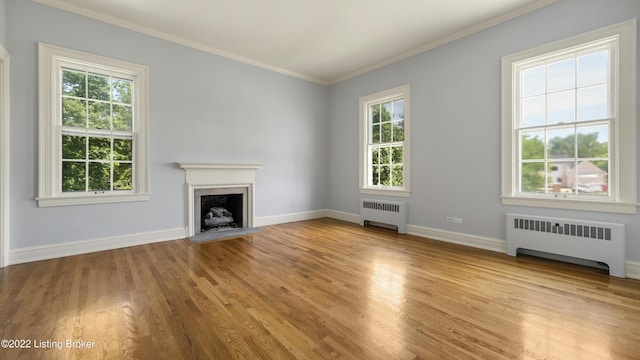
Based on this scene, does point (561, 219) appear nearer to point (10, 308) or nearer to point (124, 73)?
point (10, 308)

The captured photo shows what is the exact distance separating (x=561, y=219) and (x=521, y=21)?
2.48 m

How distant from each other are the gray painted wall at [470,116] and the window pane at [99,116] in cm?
446

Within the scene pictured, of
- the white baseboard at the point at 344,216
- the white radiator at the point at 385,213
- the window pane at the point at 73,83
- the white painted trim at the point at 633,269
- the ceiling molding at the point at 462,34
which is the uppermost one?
the ceiling molding at the point at 462,34

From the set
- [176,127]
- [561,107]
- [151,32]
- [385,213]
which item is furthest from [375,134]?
[151,32]

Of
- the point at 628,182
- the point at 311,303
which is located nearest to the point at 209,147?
the point at 311,303

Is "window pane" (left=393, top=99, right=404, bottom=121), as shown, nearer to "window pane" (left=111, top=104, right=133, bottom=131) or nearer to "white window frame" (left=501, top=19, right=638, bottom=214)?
"white window frame" (left=501, top=19, right=638, bottom=214)

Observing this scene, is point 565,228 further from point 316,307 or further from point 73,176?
point 73,176

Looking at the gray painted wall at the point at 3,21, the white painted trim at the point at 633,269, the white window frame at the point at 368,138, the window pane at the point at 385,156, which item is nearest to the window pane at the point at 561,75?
the white window frame at the point at 368,138

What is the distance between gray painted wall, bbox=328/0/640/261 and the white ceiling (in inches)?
9.4

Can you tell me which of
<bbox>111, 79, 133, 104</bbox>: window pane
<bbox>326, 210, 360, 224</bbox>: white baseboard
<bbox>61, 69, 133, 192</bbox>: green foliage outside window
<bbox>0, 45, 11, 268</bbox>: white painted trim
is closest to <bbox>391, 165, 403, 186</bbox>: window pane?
<bbox>326, 210, 360, 224</bbox>: white baseboard

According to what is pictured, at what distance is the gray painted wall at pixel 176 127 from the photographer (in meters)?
3.12

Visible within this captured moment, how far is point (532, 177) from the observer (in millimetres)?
3385

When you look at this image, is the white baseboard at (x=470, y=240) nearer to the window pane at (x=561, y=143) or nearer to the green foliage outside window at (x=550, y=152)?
the green foliage outside window at (x=550, y=152)

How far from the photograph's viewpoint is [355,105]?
556 centimetres
